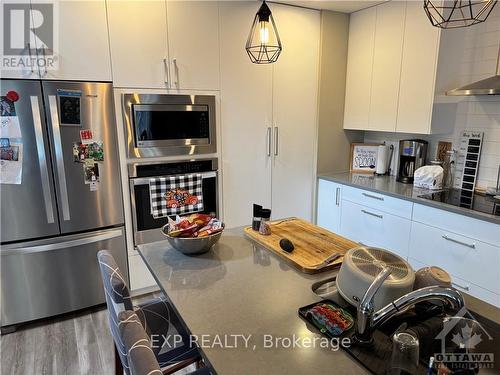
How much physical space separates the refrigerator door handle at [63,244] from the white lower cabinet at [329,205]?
6.20ft

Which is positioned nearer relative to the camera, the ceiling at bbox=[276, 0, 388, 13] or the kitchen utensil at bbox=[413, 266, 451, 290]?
the kitchen utensil at bbox=[413, 266, 451, 290]

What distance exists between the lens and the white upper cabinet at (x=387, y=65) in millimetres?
2801

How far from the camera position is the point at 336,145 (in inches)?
135

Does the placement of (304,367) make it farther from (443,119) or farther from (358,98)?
(358,98)

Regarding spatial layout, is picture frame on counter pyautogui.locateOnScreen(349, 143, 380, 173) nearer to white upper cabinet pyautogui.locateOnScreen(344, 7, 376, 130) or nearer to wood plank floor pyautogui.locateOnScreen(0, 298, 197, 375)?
white upper cabinet pyautogui.locateOnScreen(344, 7, 376, 130)

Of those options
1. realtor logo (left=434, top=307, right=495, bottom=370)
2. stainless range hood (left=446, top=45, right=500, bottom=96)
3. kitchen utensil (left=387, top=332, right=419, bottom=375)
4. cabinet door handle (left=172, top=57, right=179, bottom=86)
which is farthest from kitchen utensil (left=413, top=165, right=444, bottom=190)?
kitchen utensil (left=387, top=332, right=419, bottom=375)

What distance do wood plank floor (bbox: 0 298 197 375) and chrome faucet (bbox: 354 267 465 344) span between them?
1.46m

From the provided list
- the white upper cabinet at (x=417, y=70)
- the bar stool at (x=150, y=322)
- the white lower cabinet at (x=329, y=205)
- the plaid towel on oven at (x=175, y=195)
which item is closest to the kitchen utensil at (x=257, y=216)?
the bar stool at (x=150, y=322)

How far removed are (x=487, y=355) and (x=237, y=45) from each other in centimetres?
255

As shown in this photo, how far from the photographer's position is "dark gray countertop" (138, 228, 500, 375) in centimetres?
91

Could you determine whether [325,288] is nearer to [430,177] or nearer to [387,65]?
[430,177]

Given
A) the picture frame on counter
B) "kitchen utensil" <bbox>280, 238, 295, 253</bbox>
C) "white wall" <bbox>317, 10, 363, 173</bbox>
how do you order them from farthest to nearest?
the picture frame on counter
"white wall" <bbox>317, 10, 363, 173</bbox>
"kitchen utensil" <bbox>280, 238, 295, 253</bbox>

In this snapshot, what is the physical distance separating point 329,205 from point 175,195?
Result: 1.50 metres

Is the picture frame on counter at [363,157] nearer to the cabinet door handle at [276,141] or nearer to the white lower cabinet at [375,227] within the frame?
the white lower cabinet at [375,227]
